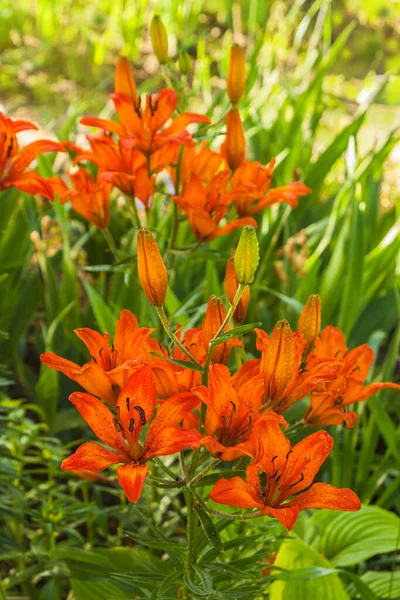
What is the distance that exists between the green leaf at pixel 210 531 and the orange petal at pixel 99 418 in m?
0.10

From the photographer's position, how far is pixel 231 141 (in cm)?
97

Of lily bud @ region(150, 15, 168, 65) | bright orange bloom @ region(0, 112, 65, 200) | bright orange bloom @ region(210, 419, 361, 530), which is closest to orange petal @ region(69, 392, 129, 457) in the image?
bright orange bloom @ region(210, 419, 361, 530)

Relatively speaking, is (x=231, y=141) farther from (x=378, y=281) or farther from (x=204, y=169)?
(x=378, y=281)

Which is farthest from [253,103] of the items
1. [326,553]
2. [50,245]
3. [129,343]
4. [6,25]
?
[6,25]

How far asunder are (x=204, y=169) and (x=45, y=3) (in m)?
2.46

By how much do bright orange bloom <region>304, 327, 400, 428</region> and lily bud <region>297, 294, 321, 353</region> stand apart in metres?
0.02

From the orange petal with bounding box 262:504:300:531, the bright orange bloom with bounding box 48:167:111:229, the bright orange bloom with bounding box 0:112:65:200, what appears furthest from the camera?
the bright orange bloom with bounding box 48:167:111:229

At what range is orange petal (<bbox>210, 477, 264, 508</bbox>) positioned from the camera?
1.98 ft

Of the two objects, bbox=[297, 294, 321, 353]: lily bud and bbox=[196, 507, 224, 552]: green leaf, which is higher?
bbox=[297, 294, 321, 353]: lily bud

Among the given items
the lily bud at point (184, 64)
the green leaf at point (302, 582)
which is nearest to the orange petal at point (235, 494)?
the green leaf at point (302, 582)

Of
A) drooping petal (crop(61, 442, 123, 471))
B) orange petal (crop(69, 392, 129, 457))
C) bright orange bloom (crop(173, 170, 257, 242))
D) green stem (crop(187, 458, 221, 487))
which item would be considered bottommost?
green stem (crop(187, 458, 221, 487))

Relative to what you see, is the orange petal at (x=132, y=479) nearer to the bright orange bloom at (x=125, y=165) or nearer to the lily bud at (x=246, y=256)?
the lily bud at (x=246, y=256)

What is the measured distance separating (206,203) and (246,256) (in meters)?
0.33

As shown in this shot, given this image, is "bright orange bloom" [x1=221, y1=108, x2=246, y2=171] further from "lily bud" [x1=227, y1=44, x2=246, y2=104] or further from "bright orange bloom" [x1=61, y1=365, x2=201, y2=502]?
"bright orange bloom" [x1=61, y1=365, x2=201, y2=502]
